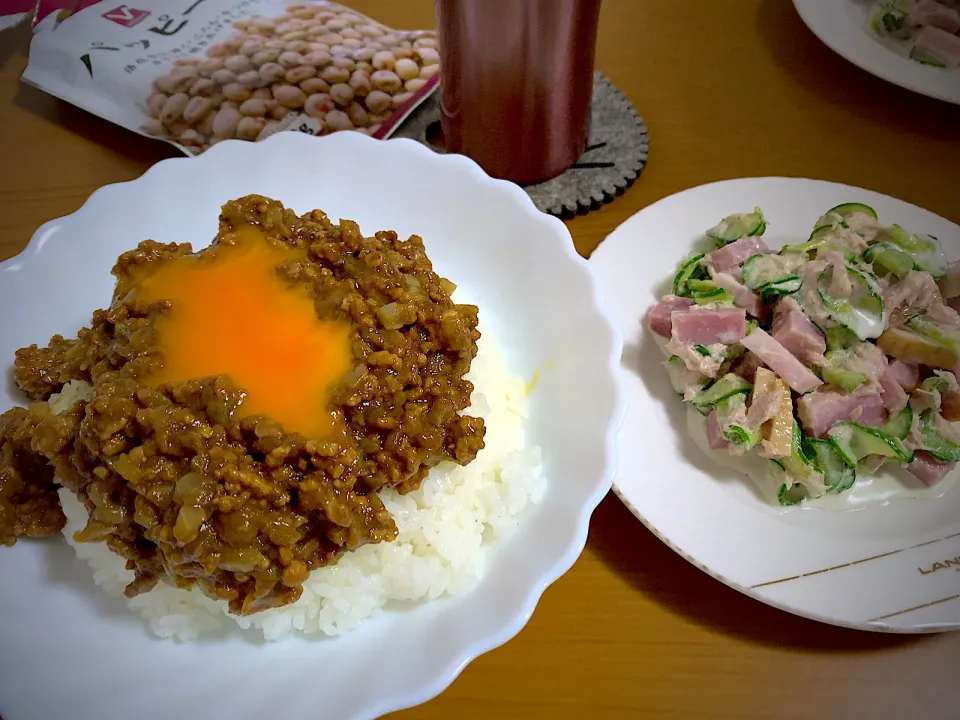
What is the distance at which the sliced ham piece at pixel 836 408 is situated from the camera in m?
1.98

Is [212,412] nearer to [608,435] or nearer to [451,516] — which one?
[451,516]

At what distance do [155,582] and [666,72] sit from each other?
328 centimetres

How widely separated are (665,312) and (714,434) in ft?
1.44

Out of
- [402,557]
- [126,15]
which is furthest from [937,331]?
[126,15]

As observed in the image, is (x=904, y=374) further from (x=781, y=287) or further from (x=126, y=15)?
(x=126, y=15)

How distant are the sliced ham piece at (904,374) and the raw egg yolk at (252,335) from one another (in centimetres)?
169

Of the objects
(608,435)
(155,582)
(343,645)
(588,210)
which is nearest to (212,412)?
(155,582)

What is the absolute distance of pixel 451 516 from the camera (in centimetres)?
186

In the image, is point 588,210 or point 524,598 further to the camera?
point 588,210

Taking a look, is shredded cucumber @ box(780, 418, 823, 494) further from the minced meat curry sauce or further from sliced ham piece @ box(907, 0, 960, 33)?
sliced ham piece @ box(907, 0, 960, 33)

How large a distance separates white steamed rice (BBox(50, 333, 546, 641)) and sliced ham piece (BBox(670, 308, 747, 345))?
2.03ft

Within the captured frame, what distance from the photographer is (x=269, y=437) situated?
4.94 feet

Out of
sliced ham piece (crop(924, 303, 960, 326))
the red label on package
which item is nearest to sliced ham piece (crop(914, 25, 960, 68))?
sliced ham piece (crop(924, 303, 960, 326))

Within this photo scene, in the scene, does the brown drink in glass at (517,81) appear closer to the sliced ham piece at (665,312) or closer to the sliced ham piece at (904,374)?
the sliced ham piece at (665,312)
